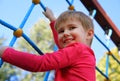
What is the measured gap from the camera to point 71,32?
3.12 ft

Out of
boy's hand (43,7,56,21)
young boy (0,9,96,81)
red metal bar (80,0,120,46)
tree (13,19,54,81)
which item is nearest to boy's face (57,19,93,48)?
young boy (0,9,96,81)

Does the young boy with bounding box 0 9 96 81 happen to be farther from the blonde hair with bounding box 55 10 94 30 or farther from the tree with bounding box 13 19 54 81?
the tree with bounding box 13 19 54 81

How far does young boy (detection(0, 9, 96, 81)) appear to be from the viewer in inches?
31.7

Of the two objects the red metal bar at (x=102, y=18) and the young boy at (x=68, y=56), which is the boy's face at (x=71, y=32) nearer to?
the young boy at (x=68, y=56)

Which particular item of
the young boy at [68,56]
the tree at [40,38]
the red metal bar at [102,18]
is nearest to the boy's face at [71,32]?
the young boy at [68,56]

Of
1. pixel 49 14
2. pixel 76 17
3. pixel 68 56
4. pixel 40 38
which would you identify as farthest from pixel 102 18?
pixel 40 38

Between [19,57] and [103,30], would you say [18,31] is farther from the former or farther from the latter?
[103,30]

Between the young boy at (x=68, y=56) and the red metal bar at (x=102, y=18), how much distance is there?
4.20 feet

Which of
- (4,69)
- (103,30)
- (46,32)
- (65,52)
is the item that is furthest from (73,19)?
(46,32)

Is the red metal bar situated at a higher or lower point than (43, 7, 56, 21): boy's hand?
lower

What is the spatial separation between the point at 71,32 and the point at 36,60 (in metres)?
0.19

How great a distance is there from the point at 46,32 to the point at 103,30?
7.19 meters

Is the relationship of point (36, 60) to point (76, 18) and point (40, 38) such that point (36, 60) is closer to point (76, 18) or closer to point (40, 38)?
point (76, 18)

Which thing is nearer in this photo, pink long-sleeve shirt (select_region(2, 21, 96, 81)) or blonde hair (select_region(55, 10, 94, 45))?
pink long-sleeve shirt (select_region(2, 21, 96, 81))
